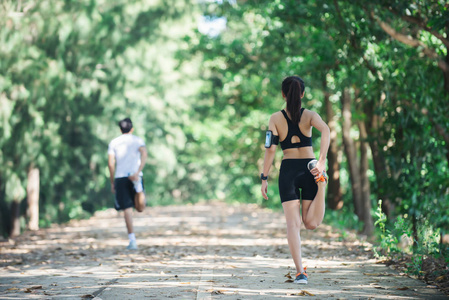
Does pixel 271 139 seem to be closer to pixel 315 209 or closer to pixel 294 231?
pixel 315 209

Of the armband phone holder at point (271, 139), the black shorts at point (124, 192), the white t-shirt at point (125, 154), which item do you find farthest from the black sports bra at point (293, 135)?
the black shorts at point (124, 192)

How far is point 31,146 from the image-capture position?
1784 cm

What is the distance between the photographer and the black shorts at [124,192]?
11.5 meters

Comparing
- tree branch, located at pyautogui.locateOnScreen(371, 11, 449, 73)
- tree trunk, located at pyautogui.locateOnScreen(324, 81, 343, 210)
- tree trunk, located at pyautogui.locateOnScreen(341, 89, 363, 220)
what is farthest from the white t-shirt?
tree trunk, located at pyautogui.locateOnScreen(324, 81, 343, 210)

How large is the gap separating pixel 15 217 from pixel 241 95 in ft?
42.5

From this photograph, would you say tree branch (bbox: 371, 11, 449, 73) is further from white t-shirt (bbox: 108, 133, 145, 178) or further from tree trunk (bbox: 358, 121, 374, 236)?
white t-shirt (bbox: 108, 133, 145, 178)

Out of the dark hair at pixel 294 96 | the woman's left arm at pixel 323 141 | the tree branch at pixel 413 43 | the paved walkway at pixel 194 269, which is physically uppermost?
the tree branch at pixel 413 43

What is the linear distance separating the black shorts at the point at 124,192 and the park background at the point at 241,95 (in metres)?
4.30

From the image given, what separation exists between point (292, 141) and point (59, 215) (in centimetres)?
1702

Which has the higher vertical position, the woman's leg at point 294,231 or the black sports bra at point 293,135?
the black sports bra at point 293,135

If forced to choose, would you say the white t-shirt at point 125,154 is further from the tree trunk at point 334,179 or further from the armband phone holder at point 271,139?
the tree trunk at point 334,179

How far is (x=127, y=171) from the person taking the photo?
11516 mm

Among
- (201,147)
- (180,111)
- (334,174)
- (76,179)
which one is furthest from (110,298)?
(201,147)

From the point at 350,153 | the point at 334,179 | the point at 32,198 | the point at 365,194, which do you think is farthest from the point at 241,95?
the point at 365,194
